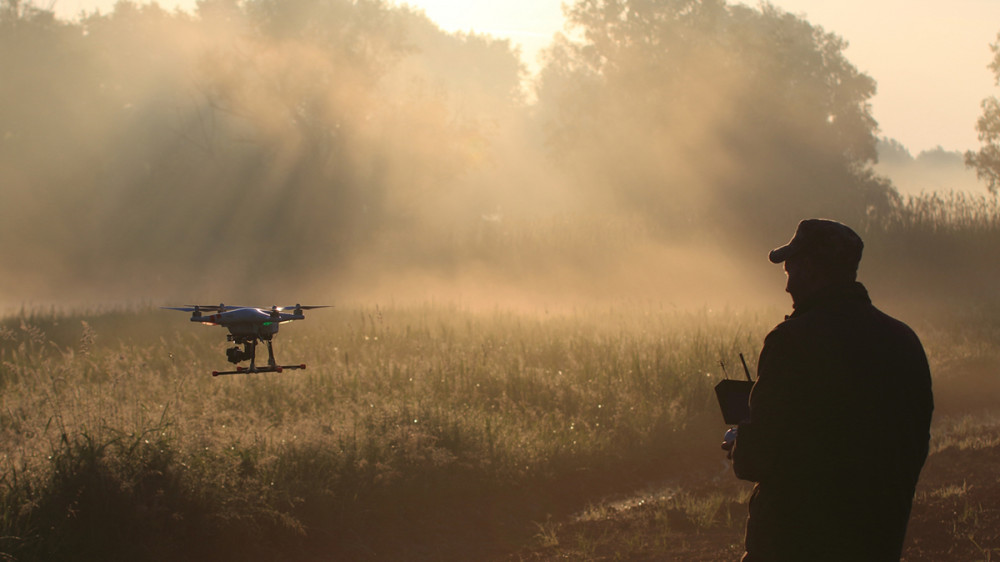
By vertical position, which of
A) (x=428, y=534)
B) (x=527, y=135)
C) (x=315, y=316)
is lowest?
(x=428, y=534)

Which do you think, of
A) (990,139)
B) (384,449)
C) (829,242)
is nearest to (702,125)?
(990,139)

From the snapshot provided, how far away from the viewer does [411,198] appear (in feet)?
140

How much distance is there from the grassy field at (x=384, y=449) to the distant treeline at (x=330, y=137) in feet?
66.4

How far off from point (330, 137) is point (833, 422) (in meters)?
40.2

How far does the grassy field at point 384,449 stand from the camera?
A: 25.4 ft

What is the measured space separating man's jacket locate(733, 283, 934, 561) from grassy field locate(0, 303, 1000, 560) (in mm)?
3164

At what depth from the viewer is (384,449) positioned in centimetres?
1009

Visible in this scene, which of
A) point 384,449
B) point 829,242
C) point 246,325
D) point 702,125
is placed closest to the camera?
point 246,325

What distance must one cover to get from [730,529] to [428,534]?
2.95m

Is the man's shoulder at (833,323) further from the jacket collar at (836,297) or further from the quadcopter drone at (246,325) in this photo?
the quadcopter drone at (246,325)

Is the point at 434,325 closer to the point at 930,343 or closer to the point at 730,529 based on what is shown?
the point at 730,529

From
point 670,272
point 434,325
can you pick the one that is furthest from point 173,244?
point 434,325

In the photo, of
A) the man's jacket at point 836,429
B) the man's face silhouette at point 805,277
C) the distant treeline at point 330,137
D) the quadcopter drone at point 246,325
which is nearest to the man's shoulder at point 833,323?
the man's jacket at point 836,429

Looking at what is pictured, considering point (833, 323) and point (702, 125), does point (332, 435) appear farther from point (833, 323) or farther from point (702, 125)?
point (702, 125)
